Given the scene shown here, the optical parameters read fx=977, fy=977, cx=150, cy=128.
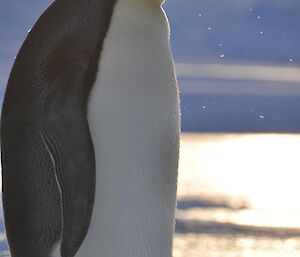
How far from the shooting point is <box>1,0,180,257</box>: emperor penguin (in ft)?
9.38

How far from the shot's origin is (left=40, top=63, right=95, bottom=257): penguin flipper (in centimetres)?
282

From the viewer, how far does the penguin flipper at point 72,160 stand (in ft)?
9.25

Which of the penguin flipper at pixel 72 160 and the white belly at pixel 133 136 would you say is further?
the white belly at pixel 133 136

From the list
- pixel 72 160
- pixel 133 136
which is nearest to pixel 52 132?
pixel 72 160

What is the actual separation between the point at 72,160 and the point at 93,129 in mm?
134

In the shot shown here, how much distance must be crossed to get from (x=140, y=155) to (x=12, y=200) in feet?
1.37

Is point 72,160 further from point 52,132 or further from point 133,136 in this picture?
point 133,136

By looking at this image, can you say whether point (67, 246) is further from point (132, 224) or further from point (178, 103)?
point (178, 103)

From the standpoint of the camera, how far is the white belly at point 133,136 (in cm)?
292

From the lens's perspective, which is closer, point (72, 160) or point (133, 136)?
point (72, 160)

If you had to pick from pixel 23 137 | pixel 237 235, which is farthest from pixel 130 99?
pixel 237 235

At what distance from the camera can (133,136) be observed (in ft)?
9.68

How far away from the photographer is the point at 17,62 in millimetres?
3027

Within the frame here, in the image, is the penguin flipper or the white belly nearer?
the penguin flipper
